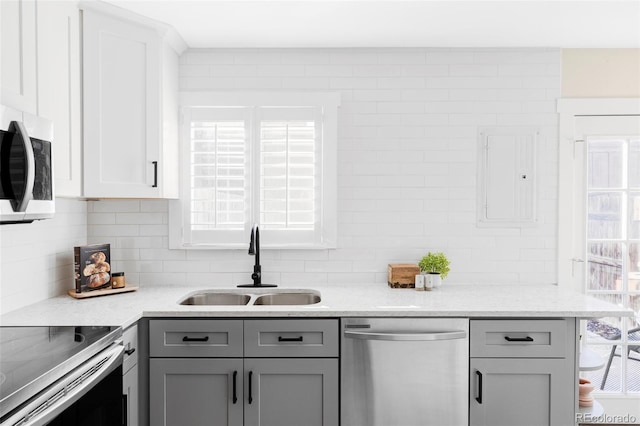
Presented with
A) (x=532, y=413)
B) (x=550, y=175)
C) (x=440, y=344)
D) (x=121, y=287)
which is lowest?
(x=532, y=413)

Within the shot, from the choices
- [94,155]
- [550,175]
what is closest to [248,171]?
[94,155]

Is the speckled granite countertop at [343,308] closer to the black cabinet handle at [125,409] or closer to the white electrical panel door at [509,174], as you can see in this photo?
the black cabinet handle at [125,409]

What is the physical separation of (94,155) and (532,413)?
2.55 m

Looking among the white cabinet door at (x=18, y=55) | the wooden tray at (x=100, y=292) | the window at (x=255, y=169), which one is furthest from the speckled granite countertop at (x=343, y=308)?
the white cabinet door at (x=18, y=55)

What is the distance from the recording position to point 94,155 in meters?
2.38

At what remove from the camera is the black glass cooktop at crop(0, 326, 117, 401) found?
132cm

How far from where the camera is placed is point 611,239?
291 cm

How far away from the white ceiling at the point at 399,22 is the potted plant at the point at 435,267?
1313mm

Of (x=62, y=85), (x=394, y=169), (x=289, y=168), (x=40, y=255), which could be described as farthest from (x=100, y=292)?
(x=394, y=169)

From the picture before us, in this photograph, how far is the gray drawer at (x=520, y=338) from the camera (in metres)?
2.22

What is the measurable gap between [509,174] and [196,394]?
2.21m

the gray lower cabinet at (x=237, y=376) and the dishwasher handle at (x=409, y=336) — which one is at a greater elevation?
the dishwasher handle at (x=409, y=336)

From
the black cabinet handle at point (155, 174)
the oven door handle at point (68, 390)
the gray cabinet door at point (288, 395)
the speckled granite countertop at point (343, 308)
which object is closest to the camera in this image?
the oven door handle at point (68, 390)

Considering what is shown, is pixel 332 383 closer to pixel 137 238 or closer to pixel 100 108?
pixel 137 238
